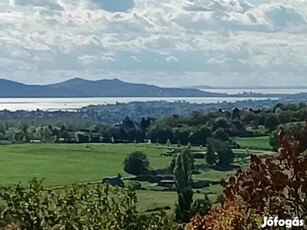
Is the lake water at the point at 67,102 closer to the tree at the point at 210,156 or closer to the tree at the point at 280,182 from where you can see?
the tree at the point at 210,156

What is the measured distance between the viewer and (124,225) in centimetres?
1447

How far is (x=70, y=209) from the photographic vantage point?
13.9 meters

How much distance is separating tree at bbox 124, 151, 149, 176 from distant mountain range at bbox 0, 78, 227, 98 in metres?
68.7

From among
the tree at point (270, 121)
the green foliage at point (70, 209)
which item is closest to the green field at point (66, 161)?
the tree at point (270, 121)

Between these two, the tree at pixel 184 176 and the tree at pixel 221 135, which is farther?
the tree at pixel 221 135

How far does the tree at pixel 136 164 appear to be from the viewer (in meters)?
65.3

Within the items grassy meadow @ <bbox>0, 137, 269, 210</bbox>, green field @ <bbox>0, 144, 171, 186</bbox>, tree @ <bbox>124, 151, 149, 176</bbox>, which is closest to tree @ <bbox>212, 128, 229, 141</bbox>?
grassy meadow @ <bbox>0, 137, 269, 210</bbox>

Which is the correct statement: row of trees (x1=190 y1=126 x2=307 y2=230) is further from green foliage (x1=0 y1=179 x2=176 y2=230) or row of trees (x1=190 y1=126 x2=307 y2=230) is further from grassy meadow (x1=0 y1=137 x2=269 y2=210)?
grassy meadow (x1=0 y1=137 x2=269 y2=210)

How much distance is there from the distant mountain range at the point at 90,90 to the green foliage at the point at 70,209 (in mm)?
120279

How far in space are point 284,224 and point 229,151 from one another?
5640 cm

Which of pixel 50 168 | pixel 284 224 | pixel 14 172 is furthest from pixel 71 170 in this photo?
pixel 284 224

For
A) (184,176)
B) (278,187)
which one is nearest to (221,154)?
(184,176)

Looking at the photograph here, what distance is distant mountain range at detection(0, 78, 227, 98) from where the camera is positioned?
147250mm

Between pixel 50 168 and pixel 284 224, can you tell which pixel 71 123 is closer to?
pixel 50 168
